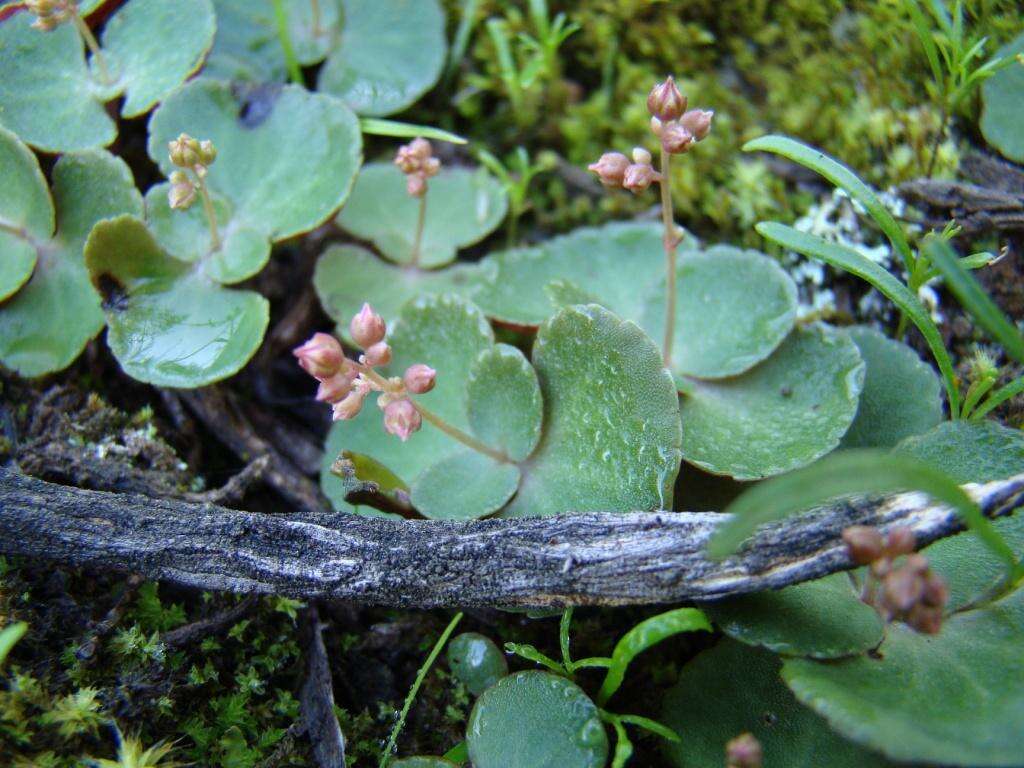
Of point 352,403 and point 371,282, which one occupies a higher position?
point 352,403

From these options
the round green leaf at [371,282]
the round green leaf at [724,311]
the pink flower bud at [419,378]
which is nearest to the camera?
the pink flower bud at [419,378]

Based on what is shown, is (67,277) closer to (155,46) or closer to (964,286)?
(155,46)

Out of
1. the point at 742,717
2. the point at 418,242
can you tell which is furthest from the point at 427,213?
the point at 742,717

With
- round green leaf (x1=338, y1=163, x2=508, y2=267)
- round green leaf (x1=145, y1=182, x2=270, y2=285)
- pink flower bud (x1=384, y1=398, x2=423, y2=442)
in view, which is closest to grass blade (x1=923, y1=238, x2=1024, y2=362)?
pink flower bud (x1=384, y1=398, x2=423, y2=442)

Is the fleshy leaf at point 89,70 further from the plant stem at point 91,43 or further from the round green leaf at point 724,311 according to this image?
the round green leaf at point 724,311

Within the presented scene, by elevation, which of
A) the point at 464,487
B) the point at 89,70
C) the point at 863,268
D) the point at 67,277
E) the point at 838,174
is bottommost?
the point at 464,487

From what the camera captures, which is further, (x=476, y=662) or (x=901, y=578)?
(x=476, y=662)

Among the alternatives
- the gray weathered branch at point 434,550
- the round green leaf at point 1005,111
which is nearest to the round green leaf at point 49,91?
the gray weathered branch at point 434,550
